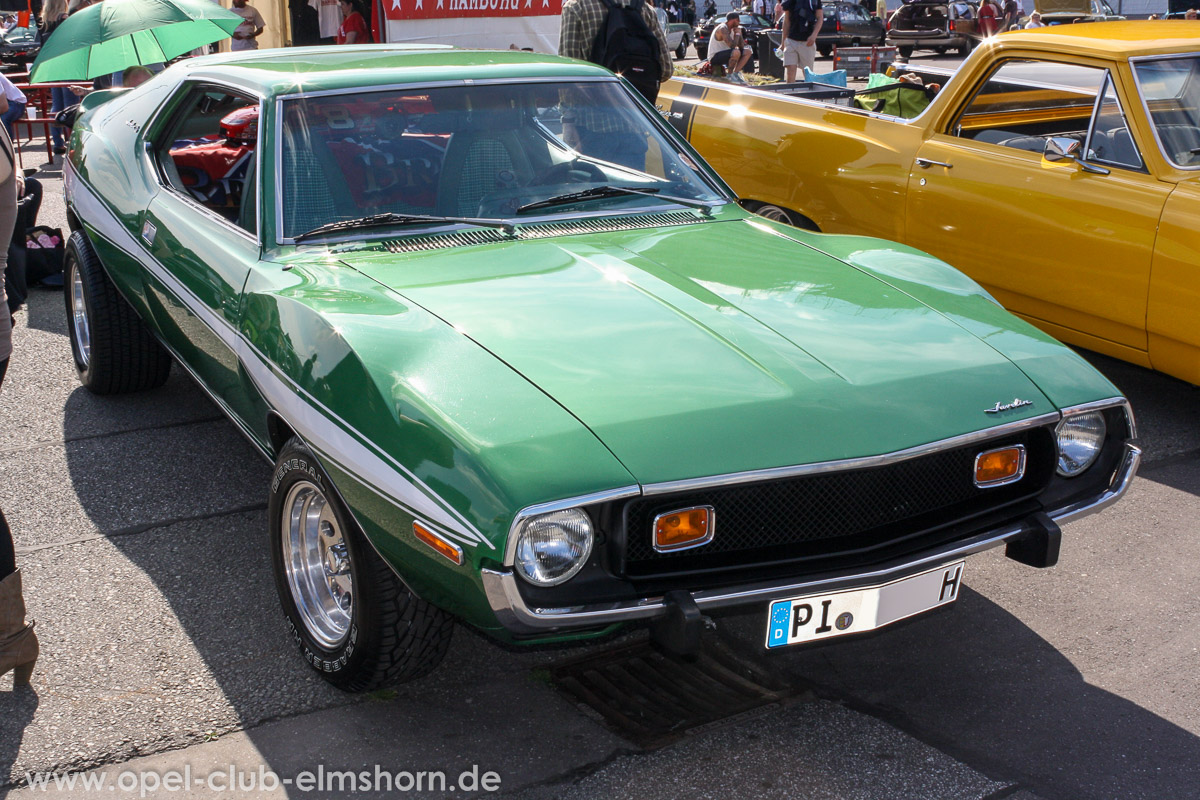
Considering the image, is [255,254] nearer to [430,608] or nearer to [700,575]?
[430,608]

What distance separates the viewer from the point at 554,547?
7.93 feet

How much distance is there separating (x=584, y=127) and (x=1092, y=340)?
8.01 ft

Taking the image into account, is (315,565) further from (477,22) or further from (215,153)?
(477,22)

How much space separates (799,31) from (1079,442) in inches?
528

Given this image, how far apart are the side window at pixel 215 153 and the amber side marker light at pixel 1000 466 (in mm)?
2167

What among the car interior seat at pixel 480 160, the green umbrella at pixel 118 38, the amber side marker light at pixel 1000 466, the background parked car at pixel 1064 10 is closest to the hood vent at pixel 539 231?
the car interior seat at pixel 480 160

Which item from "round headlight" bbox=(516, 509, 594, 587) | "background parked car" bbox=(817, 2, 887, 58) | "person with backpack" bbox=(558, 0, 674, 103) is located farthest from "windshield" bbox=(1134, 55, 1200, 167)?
"background parked car" bbox=(817, 2, 887, 58)

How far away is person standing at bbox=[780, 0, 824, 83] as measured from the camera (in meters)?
15.1

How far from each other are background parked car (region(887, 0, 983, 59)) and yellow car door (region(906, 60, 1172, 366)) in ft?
74.1

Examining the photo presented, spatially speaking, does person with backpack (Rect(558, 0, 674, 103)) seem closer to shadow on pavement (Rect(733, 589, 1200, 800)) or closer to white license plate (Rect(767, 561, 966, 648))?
shadow on pavement (Rect(733, 589, 1200, 800))

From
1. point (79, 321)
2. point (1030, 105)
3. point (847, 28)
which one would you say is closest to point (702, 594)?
point (79, 321)

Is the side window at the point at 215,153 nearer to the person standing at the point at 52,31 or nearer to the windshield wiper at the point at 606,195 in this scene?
the windshield wiper at the point at 606,195

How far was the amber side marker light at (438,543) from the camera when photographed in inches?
94.4

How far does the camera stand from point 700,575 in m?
2.55
